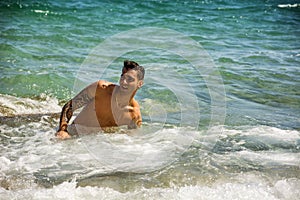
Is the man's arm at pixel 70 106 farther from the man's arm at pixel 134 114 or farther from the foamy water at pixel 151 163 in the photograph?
the man's arm at pixel 134 114

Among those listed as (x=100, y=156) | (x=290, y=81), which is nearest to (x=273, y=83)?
(x=290, y=81)

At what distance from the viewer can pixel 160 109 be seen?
21.1 ft

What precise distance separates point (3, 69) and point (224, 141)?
4.62 metres

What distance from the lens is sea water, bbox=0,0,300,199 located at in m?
3.91

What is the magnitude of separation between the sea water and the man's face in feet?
1.87

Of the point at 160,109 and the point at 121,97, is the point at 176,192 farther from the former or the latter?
the point at 160,109

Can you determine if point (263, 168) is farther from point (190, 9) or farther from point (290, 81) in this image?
point (190, 9)

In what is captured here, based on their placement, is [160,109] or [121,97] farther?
[160,109]

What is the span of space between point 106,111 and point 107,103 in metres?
0.12

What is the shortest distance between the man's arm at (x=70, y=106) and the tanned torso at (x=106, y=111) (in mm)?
54

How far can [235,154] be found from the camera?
15.3 feet

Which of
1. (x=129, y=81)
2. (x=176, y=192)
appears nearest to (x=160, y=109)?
(x=129, y=81)

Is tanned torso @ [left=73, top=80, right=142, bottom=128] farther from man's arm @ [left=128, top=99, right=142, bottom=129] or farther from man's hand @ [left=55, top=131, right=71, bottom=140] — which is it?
man's hand @ [left=55, top=131, right=71, bottom=140]

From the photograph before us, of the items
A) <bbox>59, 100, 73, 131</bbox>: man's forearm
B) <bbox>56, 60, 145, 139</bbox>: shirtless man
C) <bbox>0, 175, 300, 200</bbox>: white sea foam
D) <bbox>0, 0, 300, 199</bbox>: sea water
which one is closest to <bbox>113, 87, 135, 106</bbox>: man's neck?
<bbox>56, 60, 145, 139</bbox>: shirtless man
